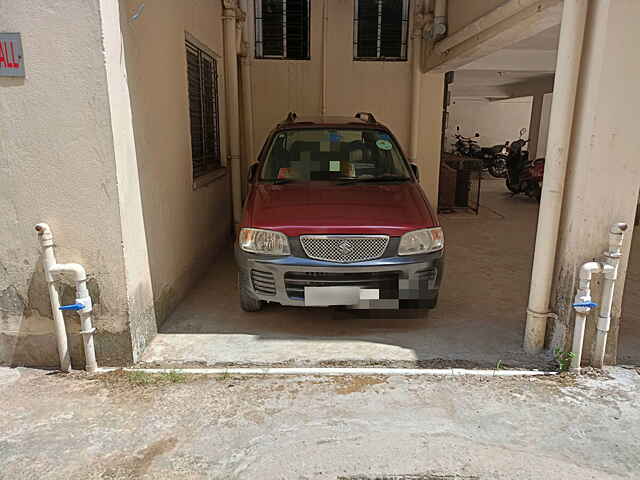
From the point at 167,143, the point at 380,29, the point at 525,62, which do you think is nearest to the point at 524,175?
the point at 525,62

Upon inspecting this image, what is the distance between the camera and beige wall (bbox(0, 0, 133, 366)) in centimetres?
300

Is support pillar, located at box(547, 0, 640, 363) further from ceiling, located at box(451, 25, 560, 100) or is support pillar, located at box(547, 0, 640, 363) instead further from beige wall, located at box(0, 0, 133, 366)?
beige wall, located at box(0, 0, 133, 366)

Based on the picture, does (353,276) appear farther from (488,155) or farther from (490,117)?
(490,117)

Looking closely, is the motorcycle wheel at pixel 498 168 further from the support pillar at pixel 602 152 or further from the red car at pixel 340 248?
the support pillar at pixel 602 152

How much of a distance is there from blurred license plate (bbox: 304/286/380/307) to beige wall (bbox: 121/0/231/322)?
4.21ft

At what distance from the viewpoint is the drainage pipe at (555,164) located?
3162 millimetres

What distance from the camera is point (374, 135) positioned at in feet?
16.8

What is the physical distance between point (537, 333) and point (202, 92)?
181 inches

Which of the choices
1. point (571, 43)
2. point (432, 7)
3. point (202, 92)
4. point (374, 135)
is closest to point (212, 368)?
point (374, 135)

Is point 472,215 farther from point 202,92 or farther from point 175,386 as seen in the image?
point 175,386

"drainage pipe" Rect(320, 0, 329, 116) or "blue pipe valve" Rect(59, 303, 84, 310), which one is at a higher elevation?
"drainage pipe" Rect(320, 0, 329, 116)

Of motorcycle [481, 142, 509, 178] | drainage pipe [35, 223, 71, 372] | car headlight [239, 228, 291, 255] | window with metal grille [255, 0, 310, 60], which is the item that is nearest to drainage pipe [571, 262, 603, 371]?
car headlight [239, 228, 291, 255]

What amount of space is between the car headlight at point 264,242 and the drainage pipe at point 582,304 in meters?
2.12

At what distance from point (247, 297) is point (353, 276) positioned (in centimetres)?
107
